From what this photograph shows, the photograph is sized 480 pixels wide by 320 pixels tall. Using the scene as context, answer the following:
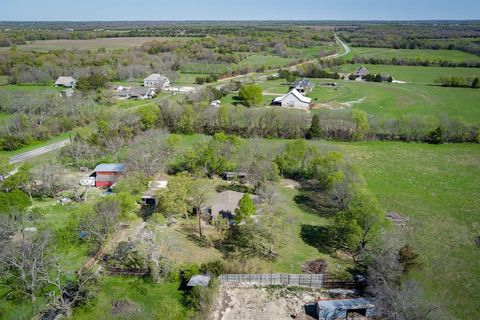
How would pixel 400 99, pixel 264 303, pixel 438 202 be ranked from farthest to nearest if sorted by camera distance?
pixel 400 99 < pixel 438 202 < pixel 264 303

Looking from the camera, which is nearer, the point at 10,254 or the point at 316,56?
the point at 10,254

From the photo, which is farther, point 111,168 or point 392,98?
point 392,98

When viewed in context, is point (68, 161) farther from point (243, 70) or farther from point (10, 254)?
point (243, 70)

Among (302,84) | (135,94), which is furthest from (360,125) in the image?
(135,94)

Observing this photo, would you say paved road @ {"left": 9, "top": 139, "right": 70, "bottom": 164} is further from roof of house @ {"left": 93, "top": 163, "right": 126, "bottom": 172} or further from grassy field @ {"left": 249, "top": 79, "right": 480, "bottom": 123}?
grassy field @ {"left": 249, "top": 79, "right": 480, "bottom": 123}

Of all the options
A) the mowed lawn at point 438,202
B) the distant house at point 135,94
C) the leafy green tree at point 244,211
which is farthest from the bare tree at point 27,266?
the distant house at point 135,94

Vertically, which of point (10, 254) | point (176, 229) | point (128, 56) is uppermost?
point (128, 56)

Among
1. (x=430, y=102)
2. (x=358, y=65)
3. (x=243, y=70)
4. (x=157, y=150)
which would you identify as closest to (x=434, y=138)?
(x=430, y=102)

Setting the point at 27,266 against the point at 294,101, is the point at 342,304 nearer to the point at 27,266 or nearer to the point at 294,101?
the point at 27,266

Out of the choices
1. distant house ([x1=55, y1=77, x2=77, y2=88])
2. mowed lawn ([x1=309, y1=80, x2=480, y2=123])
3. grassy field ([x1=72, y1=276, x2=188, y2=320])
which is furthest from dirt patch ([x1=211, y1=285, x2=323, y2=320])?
distant house ([x1=55, y1=77, x2=77, y2=88])
